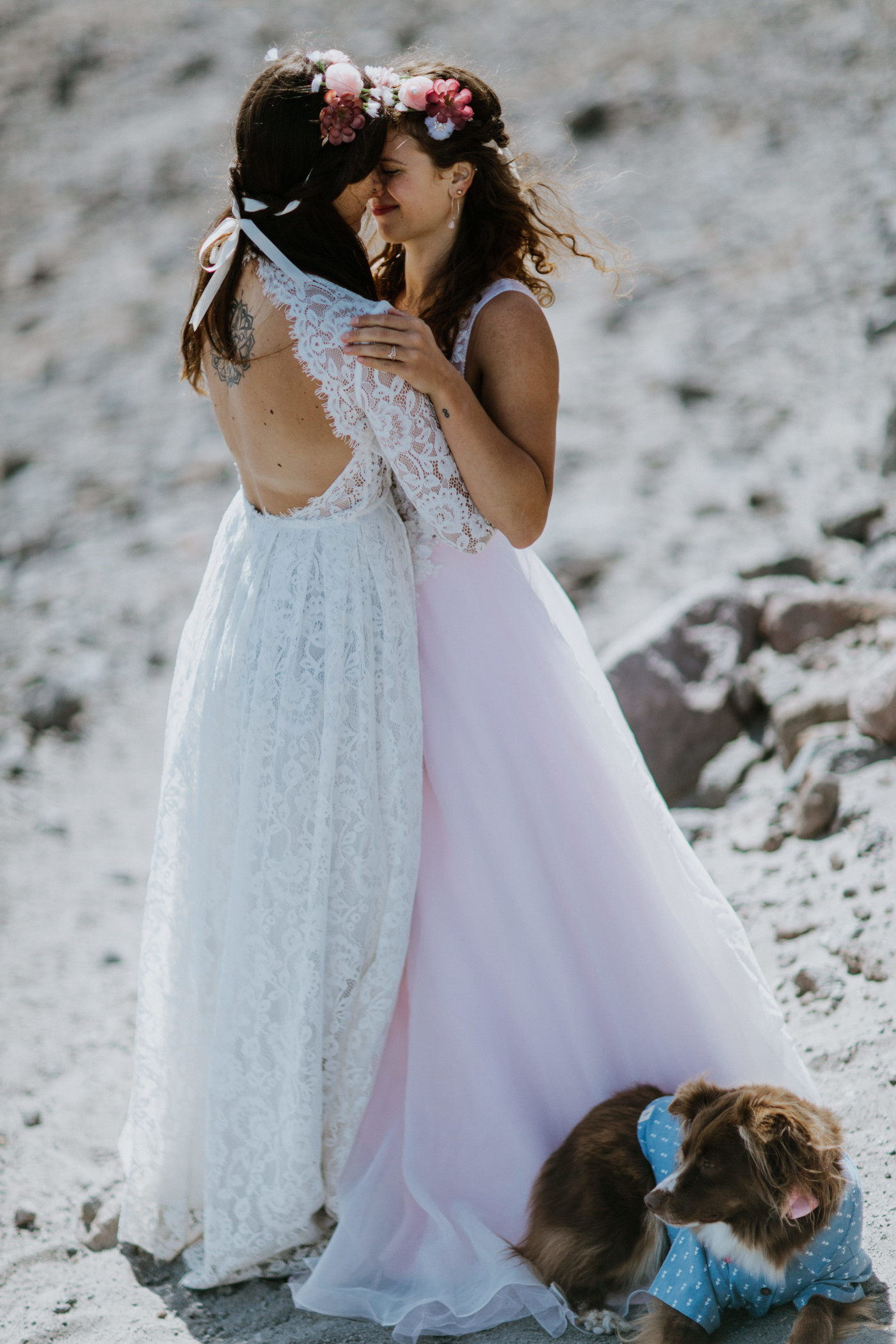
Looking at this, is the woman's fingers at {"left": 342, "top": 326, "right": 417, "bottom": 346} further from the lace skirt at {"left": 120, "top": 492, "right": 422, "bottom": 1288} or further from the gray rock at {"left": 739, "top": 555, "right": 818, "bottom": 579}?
the gray rock at {"left": 739, "top": 555, "right": 818, "bottom": 579}

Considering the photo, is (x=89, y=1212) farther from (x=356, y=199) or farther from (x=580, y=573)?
(x=580, y=573)

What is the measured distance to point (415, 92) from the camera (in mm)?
2281

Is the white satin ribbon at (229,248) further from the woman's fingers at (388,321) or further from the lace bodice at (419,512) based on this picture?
the lace bodice at (419,512)

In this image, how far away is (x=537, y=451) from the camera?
2.37 metres

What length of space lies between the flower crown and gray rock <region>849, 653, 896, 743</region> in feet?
7.38

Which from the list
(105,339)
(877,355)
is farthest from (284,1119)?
(105,339)

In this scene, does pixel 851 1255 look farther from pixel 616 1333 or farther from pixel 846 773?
pixel 846 773

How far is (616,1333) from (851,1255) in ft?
1.60

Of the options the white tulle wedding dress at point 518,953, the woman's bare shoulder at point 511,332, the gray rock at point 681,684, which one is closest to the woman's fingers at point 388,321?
the woman's bare shoulder at point 511,332

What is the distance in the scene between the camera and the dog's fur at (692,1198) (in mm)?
2008

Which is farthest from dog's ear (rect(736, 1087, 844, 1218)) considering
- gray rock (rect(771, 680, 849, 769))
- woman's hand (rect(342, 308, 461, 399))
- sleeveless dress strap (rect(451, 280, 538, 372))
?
gray rock (rect(771, 680, 849, 769))

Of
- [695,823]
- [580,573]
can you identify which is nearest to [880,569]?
[695,823]

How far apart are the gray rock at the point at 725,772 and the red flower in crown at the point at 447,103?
2.73 meters

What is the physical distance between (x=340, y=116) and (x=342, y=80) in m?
0.06
